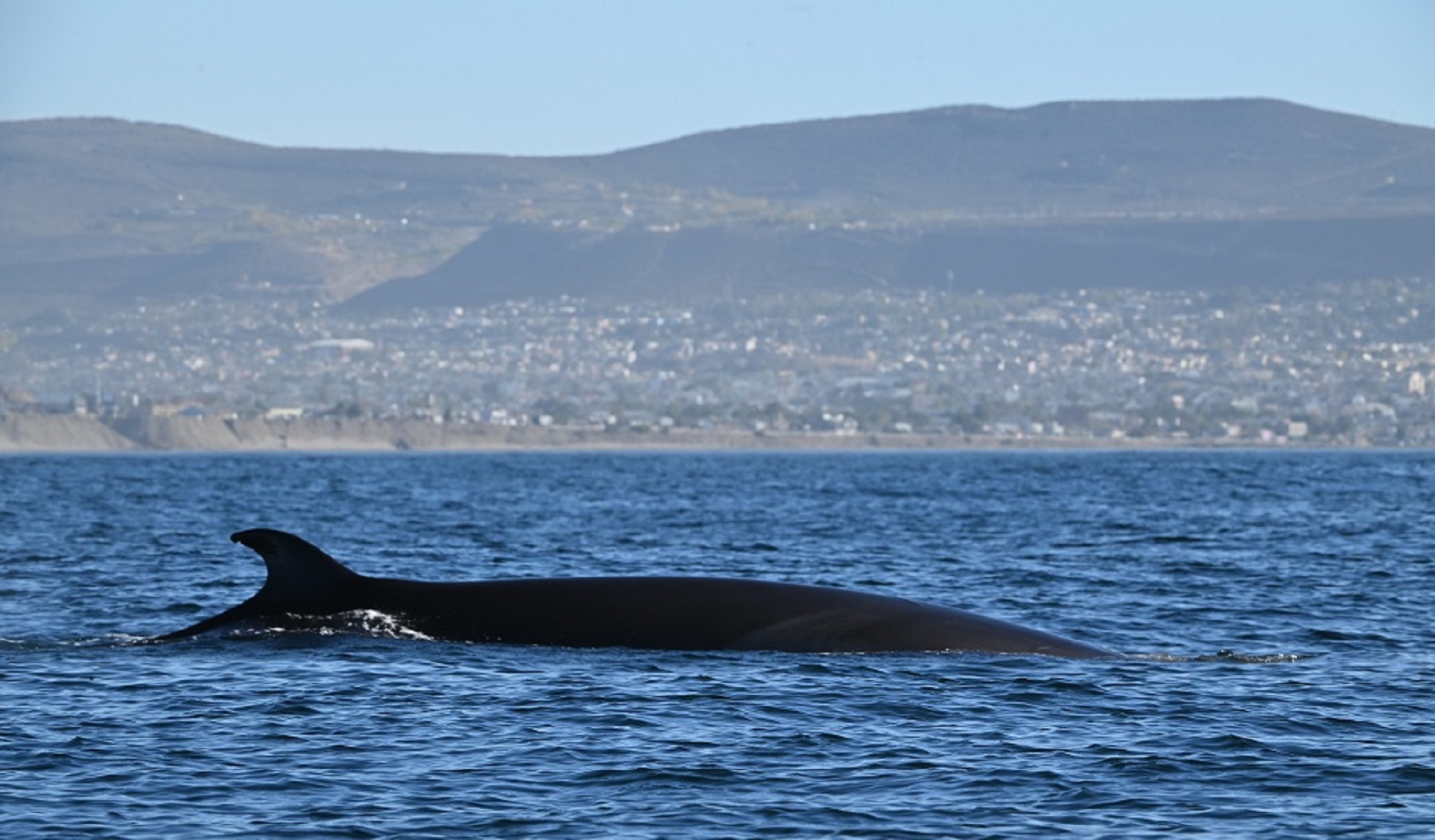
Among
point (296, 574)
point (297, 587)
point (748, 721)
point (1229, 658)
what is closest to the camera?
point (748, 721)

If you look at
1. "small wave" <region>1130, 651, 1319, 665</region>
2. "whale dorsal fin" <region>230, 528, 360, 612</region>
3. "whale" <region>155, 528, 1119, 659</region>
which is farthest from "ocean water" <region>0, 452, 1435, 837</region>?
"whale dorsal fin" <region>230, 528, 360, 612</region>

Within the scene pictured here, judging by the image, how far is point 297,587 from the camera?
2020cm

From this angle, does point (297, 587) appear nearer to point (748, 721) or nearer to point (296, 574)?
point (296, 574)

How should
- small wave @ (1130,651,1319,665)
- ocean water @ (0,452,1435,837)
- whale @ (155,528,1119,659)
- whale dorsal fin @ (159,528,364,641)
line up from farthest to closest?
small wave @ (1130,651,1319,665), whale @ (155,528,1119,659), whale dorsal fin @ (159,528,364,641), ocean water @ (0,452,1435,837)

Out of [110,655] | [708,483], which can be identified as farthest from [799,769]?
[708,483]

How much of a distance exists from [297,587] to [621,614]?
291 cm

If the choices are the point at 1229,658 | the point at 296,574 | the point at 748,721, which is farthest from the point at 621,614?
the point at 1229,658

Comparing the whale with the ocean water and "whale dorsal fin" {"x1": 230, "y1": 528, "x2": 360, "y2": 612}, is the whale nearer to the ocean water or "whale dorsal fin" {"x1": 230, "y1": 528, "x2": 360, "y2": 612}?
"whale dorsal fin" {"x1": 230, "y1": 528, "x2": 360, "y2": 612}

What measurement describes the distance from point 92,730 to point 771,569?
59.5ft

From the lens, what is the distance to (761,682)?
18484 mm

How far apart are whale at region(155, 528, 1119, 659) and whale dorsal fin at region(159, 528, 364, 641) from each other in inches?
0.6

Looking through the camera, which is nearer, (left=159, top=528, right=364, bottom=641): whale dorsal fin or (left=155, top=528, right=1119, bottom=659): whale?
(left=159, top=528, right=364, bottom=641): whale dorsal fin

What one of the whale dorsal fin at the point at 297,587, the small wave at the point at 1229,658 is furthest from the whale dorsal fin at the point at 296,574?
the small wave at the point at 1229,658

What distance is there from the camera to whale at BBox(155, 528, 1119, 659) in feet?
65.2
